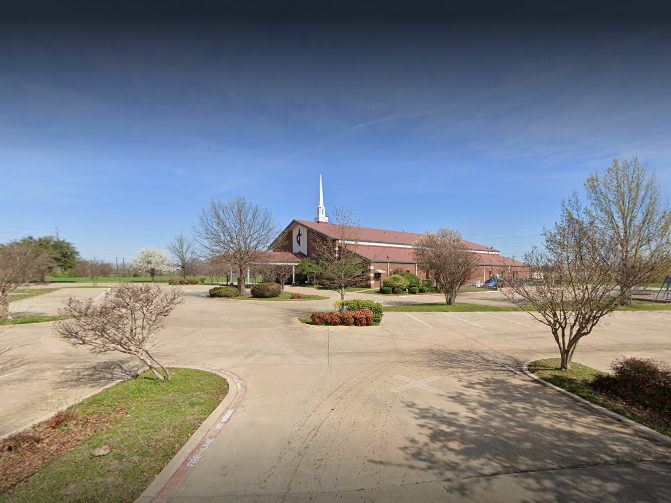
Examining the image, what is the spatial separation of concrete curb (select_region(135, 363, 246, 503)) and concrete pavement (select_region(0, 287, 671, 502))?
49mm

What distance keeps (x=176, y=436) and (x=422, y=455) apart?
12.1 feet

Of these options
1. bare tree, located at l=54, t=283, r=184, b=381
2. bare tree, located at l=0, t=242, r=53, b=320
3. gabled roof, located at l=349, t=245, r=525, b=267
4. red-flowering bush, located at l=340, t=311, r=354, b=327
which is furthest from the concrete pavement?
gabled roof, located at l=349, t=245, r=525, b=267

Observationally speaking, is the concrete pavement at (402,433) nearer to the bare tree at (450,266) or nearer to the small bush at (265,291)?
the bare tree at (450,266)

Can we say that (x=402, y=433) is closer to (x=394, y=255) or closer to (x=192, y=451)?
(x=192, y=451)

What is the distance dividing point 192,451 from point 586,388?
797cm

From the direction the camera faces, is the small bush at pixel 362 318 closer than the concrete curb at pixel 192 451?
No

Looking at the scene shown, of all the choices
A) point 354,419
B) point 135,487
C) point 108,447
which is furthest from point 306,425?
point 108,447

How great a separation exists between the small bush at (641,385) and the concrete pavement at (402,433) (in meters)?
1.21

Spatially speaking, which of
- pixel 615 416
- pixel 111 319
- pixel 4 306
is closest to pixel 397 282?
pixel 615 416

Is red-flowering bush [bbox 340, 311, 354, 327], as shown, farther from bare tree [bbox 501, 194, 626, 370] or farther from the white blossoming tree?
the white blossoming tree

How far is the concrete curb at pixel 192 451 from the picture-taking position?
3596 mm

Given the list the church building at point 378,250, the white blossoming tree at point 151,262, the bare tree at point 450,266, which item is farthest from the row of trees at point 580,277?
the white blossoming tree at point 151,262

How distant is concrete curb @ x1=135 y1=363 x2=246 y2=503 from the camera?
360 centimetres

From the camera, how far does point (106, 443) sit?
4551 mm
